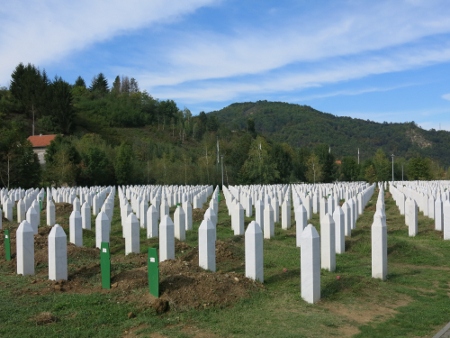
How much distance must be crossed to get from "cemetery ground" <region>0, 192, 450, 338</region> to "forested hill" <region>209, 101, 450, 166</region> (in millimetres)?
144589

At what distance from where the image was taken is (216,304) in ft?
21.8

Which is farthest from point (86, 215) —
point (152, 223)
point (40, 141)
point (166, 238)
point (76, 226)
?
point (40, 141)

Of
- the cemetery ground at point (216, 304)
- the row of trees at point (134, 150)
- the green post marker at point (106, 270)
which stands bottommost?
the cemetery ground at point (216, 304)

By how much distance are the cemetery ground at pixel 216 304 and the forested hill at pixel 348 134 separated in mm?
144589

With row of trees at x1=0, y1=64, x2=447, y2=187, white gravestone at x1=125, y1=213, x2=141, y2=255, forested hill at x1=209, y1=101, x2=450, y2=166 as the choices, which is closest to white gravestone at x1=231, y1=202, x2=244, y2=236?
white gravestone at x1=125, y1=213, x2=141, y2=255

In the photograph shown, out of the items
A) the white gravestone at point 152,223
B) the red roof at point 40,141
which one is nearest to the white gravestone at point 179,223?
the white gravestone at point 152,223

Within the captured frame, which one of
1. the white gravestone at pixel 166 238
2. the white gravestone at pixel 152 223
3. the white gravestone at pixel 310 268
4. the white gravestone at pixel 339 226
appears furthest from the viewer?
the white gravestone at pixel 152 223

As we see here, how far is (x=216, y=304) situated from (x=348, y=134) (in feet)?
586

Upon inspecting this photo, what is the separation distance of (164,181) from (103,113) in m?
63.7

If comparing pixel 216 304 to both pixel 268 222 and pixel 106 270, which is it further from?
pixel 268 222

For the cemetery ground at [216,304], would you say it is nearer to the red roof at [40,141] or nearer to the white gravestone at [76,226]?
the white gravestone at [76,226]

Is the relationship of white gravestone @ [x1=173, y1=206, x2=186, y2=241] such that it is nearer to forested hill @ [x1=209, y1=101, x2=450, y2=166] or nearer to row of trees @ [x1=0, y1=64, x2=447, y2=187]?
row of trees @ [x1=0, y1=64, x2=447, y2=187]

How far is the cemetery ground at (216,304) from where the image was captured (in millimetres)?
5902

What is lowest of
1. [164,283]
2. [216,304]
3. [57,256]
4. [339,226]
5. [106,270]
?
[216,304]
